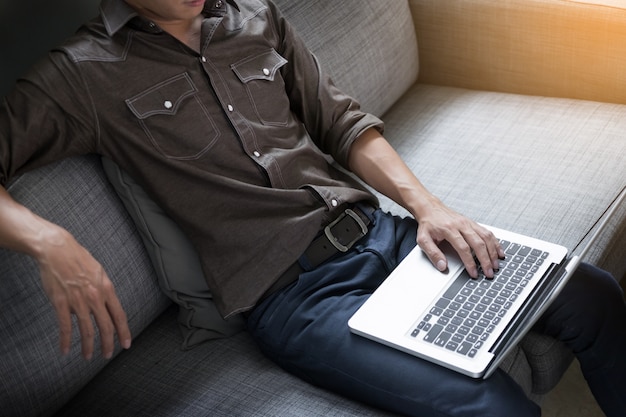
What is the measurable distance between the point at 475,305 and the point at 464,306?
0.06 feet

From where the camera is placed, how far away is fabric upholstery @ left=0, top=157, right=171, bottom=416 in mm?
1362

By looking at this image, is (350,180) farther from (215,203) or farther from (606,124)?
(606,124)

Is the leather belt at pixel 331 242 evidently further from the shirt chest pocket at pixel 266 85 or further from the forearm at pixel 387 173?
the shirt chest pocket at pixel 266 85

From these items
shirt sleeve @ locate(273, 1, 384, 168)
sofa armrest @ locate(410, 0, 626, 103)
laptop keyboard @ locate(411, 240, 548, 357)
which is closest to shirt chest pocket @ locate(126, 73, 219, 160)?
shirt sleeve @ locate(273, 1, 384, 168)

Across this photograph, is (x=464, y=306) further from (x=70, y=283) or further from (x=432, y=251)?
(x=70, y=283)

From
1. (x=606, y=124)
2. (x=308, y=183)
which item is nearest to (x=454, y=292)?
(x=308, y=183)

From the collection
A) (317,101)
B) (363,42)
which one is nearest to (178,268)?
(317,101)

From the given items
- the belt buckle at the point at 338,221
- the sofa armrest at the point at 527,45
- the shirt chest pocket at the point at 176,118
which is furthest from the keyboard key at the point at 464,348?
the sofa armrest at the point at 527,45

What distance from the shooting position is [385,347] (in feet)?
4.51

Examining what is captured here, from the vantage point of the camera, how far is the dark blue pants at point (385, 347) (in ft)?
4.31

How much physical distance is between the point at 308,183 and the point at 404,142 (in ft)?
1.68

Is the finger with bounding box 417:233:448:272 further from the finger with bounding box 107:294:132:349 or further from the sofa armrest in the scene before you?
the sofa armrest

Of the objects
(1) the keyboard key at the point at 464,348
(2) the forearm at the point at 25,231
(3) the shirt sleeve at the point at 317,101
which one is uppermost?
(2) the forearm at the point at 25,231

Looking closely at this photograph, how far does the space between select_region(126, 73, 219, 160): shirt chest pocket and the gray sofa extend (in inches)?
5.3
